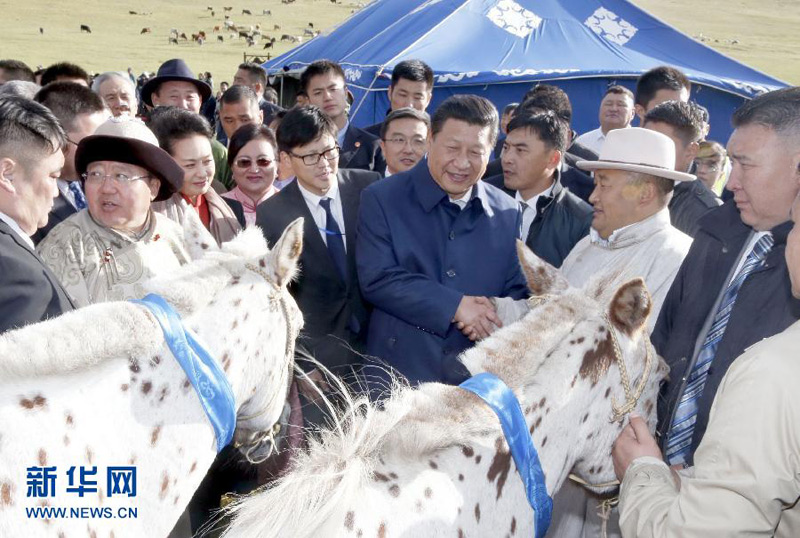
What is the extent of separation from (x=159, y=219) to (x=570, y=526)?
2099 millimetres

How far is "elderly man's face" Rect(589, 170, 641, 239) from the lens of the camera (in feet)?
11.0

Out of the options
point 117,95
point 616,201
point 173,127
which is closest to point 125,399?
point 616,201

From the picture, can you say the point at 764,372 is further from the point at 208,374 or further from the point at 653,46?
the point at 653,46

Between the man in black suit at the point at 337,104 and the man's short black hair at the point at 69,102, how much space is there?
257 centimetres

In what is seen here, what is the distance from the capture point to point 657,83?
673cm

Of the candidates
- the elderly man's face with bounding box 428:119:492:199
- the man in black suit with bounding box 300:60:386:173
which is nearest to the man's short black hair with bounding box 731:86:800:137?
the elderly man's face with bounding box 428:119:492:199

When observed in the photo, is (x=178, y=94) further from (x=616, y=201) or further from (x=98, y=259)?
(x=616, y=201)

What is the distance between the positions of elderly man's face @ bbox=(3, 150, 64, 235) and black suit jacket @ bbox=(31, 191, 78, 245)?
3.10 feet

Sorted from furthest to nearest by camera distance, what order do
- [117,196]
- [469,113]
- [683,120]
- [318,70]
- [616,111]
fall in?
[616,111] < [318,70] < [683,120] < [469,113] < [117,196]

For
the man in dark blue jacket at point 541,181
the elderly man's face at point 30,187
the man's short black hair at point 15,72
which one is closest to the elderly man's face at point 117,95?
the man's short black hair at point 15,72

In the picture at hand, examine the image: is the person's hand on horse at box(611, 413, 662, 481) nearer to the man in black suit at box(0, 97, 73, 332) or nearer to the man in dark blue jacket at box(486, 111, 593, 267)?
the man in black suit at box(0, 97, 73, 332)

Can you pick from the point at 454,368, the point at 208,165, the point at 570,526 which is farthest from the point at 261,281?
the point at 208,165

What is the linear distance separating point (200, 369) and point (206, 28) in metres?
58.8

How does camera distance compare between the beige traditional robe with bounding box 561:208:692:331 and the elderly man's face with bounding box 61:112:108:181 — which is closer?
the beige traditional robe with bounding box 561:208:692:331
